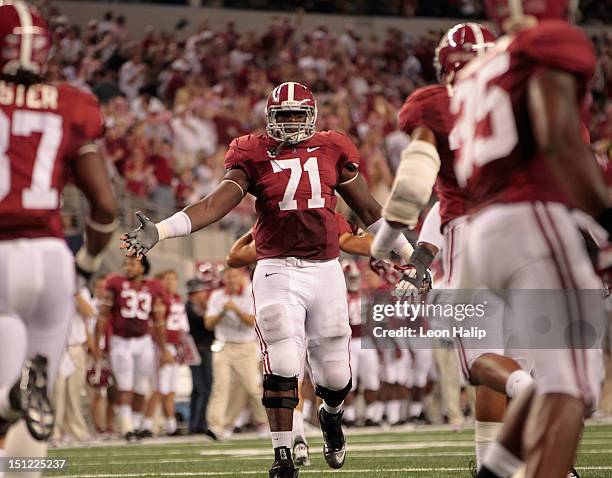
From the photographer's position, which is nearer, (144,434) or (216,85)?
(144,434)

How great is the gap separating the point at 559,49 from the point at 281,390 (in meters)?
3.28

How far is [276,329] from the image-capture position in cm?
639

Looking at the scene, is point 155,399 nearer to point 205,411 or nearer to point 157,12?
point 205,411

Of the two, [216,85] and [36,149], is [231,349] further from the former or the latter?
[36,149]

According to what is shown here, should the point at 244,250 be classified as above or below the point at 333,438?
above

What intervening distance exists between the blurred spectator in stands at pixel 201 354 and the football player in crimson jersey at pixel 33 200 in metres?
8.96

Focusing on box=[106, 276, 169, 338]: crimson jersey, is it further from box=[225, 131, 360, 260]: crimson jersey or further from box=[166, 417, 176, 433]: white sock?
box=[225, 131, 360, 260]: crimson jersey

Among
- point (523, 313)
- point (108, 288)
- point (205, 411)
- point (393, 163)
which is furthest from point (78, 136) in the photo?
point (393, 163)

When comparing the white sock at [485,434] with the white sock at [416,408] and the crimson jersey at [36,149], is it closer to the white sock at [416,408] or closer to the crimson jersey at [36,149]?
the crimson jersey at [36,149]

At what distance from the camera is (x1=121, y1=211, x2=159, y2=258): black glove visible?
560cm

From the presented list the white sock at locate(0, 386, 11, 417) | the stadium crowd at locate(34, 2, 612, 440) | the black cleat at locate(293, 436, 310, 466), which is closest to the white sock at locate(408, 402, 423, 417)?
the stadium crowd at locate(34, 2, 612, 440)

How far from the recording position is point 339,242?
7.44 meters

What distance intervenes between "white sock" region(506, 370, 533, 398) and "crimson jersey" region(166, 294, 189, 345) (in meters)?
8.33

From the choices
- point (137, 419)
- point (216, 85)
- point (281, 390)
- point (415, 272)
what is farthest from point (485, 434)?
point (216, 85)
